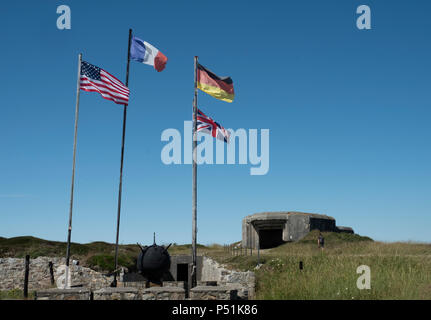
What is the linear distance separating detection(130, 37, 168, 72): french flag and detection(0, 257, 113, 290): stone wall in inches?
497

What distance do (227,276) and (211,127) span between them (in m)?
9.51

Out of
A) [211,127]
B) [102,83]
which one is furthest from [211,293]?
[102,83]

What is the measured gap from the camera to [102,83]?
17.4 metres

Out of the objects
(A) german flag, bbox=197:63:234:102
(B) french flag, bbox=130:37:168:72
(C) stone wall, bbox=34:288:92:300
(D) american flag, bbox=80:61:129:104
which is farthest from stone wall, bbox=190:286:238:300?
(B) french flag, bbox=130:37:168:72

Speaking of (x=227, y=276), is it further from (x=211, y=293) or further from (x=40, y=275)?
(x=211, y=293)

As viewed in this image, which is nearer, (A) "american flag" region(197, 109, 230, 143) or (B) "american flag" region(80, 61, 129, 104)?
(B) "american flag" region(80, 61, 129, 104)

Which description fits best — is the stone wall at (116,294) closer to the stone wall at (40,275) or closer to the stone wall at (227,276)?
the stone wall at (227,276)

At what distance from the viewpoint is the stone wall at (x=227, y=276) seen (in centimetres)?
1768

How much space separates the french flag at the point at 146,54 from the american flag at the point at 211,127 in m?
3.61

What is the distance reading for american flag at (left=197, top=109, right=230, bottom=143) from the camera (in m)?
17.6

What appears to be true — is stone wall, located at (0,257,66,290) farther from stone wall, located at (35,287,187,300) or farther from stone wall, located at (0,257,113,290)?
stone wall, located at (35,287,187,300)

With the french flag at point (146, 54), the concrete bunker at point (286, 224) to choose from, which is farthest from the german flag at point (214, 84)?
the concrete bunker at point (286, 224)
